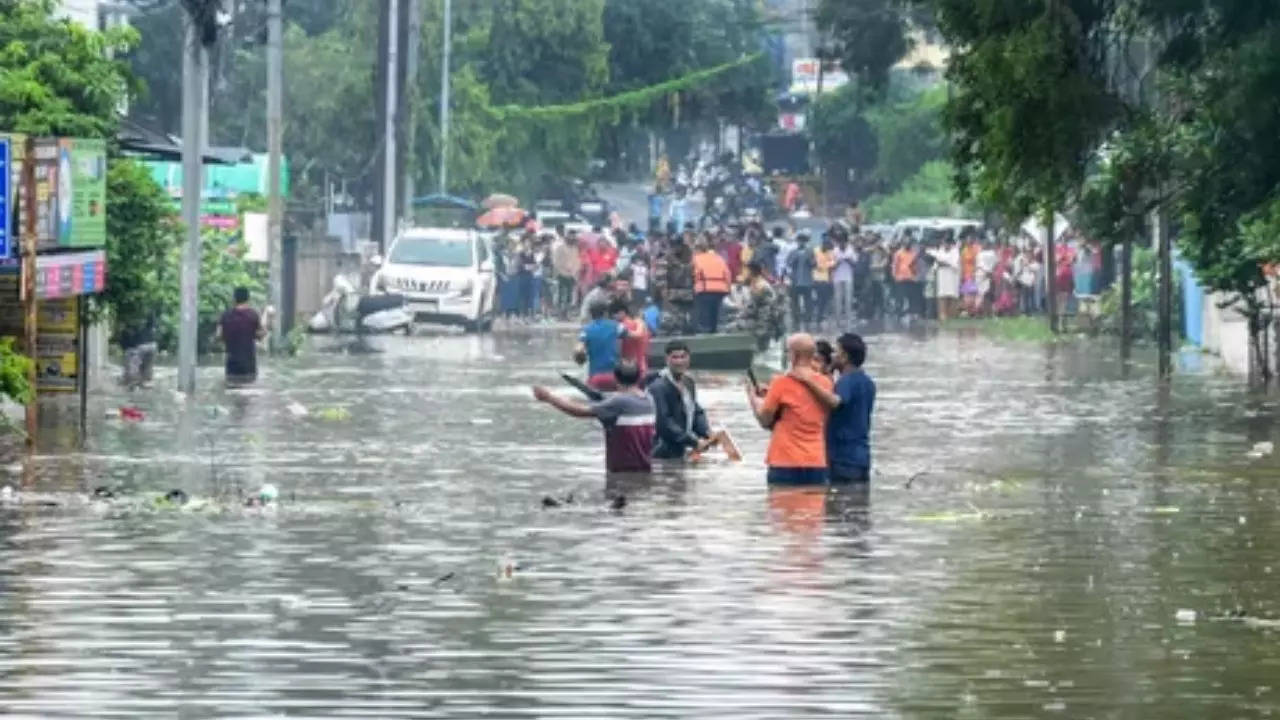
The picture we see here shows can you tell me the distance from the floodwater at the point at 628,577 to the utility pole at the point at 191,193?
5216 mm

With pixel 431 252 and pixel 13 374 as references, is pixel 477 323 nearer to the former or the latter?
pixel 431 252

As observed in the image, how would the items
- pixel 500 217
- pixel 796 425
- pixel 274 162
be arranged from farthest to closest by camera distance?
pixel 500 217, pixel 274 162, pixel 796 425

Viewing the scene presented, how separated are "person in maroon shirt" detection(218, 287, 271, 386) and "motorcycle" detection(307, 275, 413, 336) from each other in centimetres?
1599

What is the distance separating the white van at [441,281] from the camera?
60.8 meters

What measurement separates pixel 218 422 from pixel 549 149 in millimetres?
58417

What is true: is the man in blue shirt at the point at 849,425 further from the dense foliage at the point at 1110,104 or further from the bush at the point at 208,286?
the bush at the point at 208,286

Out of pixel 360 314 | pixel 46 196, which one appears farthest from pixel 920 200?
pixel 46 196

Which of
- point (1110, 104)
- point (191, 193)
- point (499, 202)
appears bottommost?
point (191, 193)

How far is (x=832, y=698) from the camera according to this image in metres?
14.1

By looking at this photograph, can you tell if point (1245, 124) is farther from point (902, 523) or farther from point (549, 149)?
point (549, 149)

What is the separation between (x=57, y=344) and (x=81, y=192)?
164cm

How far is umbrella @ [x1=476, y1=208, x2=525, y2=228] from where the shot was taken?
81188mm

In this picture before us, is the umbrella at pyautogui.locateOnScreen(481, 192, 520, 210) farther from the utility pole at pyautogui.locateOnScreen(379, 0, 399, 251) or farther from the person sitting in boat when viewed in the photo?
the person sitting in boat

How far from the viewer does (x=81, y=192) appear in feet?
99.6
